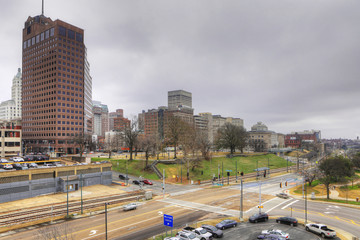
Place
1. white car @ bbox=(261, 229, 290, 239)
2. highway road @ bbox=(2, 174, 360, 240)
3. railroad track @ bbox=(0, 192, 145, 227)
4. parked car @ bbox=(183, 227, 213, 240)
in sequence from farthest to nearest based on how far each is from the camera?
railroad track @ bbox=(0, 192, 145, 227) → highway road @ bbox=(2, 174, 360, 240) → white car @ bbox=(261, 229, 290, 239) → parked car @ bbox=(183, 227, 213, 240)

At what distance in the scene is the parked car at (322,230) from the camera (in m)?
33.1

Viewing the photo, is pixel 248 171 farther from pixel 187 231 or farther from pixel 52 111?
pixel 52 111

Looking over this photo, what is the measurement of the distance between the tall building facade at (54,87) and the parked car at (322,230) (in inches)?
4862

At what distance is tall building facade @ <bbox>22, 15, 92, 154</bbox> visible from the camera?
135 metres

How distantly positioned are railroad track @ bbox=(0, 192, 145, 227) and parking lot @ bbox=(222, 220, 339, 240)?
26.2 meters

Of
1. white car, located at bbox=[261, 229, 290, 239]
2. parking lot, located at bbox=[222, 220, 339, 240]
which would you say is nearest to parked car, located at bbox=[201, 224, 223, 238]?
parking lot, located at bbox=[222, 220, 339, 240]

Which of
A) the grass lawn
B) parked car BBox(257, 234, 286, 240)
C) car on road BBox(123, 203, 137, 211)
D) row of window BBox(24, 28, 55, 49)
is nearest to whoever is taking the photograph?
parked car BBox(257, 234, 286, 240)

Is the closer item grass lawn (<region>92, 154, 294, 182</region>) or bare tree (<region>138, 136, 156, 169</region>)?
grass lawn (<region>92, 154, 294, 182</region>)

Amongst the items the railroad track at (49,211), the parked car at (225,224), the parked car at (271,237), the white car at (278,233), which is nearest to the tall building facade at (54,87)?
the railroad track at (49,211)

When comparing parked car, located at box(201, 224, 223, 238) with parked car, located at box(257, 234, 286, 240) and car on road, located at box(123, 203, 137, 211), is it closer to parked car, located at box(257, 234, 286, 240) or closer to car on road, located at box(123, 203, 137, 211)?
parked car, located at box(257, 234, 286, 240)

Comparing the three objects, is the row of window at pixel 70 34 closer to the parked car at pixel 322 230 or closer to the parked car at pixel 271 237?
the parked car at pixel 271 237

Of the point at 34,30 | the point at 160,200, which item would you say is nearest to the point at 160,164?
the point at 160,200

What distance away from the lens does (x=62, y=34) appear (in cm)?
14038

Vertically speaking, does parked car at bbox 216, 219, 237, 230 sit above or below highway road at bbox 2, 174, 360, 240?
above
